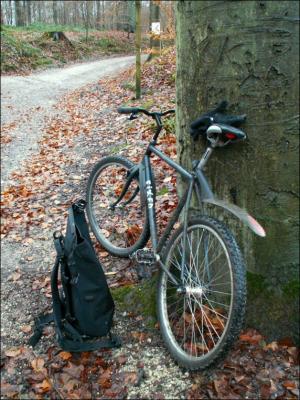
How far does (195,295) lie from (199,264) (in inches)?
11.5

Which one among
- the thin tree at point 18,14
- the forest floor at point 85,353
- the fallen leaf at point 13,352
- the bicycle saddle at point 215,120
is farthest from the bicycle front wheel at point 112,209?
the thin tree at point 18,14

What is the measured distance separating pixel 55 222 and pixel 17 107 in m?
10.8

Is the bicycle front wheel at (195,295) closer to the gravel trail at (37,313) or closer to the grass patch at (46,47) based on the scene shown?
the gravel trail at (37,313)

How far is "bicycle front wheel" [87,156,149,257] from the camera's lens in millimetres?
4430

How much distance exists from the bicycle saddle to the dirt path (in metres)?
5.34

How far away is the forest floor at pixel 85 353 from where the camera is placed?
9.13 feet

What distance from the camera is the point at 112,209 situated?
4648 millimetres

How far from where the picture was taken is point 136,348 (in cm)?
321

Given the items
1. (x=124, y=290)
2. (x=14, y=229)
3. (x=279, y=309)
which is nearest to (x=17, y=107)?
(x=14, y=229)

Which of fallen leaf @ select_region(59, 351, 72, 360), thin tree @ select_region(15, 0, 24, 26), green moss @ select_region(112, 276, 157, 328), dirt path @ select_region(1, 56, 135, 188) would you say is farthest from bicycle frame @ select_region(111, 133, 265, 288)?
thin tree @ select_region(15, 0, 24, 26)

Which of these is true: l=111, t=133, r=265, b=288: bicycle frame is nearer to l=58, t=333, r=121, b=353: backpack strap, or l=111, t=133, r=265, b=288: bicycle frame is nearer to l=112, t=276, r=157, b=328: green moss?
l=112, t=276, r=157, b=328: green moss

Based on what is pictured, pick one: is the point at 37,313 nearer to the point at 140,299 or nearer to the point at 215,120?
the point at 140,299

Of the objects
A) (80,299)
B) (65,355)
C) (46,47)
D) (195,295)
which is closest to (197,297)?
(195,295)

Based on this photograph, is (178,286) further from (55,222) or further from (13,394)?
(55,222)
